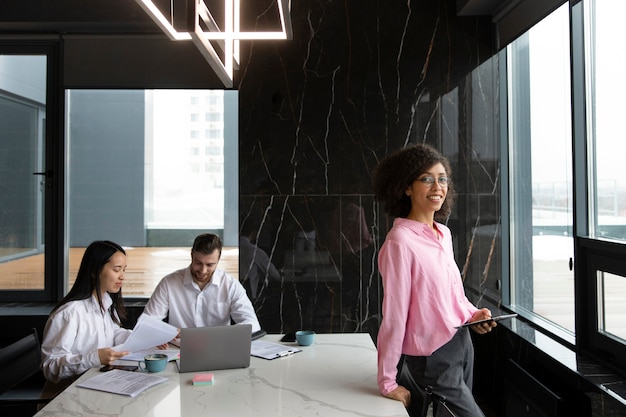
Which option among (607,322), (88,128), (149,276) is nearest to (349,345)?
(607,322)

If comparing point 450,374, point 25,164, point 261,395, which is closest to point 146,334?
point 261,395

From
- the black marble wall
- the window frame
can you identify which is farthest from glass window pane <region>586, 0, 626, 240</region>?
the window frame

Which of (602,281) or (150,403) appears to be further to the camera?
(602,281)

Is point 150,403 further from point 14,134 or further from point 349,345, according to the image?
point 14,134

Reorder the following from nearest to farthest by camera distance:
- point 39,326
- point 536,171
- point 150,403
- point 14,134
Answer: point 150,403
point 536,171
point 39,326
point 14,134

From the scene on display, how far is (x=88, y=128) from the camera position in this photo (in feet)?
14.5

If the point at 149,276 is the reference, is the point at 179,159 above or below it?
above

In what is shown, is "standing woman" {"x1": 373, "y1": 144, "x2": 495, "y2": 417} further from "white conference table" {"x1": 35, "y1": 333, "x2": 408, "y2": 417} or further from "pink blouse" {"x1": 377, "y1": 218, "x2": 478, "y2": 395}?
"white conference table" {"x1": 35, "y1": 333, "x2": 408, "y2": 417}

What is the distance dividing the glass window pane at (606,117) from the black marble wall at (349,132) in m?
1.27

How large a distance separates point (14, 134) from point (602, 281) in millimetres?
4010

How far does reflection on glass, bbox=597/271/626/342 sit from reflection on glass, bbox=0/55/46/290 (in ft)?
12.2

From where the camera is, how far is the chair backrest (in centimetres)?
235

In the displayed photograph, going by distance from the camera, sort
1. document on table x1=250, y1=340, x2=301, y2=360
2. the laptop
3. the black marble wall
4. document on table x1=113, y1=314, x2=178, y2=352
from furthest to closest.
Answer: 1. the black marble wall
2. document on table x1=250, y1=340, x2=301, y2=360
3. document on table x1=113, y1=314, x2=178, y2=352
4. the laptop

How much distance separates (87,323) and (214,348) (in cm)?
65
